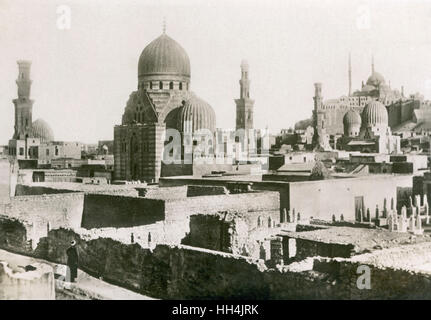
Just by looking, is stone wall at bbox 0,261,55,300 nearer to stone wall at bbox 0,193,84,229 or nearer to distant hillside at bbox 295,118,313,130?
stone wall at bbox 0,193,84,229

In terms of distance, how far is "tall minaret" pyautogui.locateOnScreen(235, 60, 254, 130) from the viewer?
43688mm

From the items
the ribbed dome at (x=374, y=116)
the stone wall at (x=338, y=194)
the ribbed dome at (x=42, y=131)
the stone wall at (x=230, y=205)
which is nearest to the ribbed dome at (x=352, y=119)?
the ribbed dome at (x=374, y=116)

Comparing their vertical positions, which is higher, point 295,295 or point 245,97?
point 245,97

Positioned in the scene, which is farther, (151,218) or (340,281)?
(151,218)

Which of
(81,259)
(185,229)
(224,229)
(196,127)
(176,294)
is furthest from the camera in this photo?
(196,127)

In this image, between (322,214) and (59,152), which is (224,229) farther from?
(59,152)

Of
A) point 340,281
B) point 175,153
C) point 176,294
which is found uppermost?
point 175,153

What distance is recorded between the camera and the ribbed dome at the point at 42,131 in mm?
55656

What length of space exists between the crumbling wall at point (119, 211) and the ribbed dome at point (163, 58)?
1948 centimetres

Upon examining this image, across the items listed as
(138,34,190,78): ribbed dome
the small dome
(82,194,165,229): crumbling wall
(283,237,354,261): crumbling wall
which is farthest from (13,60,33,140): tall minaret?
the small dome

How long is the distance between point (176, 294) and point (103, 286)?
1586mm

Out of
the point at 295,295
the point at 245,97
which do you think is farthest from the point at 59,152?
the point at 295,295

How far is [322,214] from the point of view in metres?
22.8

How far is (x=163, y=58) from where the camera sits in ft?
127
